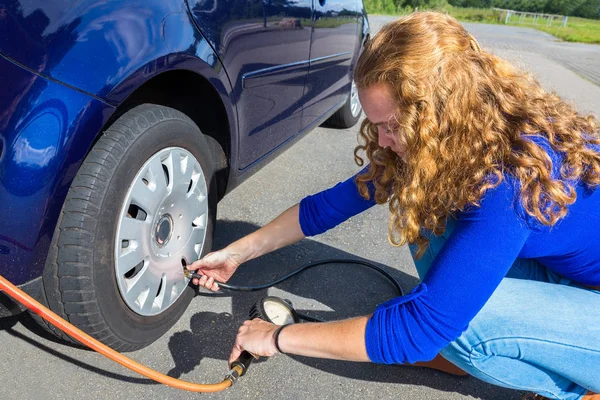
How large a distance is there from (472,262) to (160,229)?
0.98m

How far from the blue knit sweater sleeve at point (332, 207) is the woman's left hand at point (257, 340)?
45cm

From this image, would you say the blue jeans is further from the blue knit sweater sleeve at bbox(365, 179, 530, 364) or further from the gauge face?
the gauge face

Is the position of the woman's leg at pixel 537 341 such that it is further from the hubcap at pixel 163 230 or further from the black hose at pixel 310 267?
the hubcap at pixel 163 230

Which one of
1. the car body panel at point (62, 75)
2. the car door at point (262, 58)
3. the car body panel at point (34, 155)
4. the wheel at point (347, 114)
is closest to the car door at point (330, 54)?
the car door at point (262, 58)

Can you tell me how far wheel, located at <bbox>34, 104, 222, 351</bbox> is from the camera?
1.29m

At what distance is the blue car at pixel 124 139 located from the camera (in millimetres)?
1145

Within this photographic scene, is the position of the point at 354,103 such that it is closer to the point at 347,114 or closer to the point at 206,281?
the point at 347,114

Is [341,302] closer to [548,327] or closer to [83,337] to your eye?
[548,327]

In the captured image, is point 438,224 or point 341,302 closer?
point 438,224

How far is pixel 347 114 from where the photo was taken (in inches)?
161

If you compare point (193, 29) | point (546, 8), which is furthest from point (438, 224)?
point (546, 8)

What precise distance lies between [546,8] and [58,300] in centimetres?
8057

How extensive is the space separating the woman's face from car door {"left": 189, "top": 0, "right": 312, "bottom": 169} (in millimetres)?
658

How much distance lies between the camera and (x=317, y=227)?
5.56 ft
